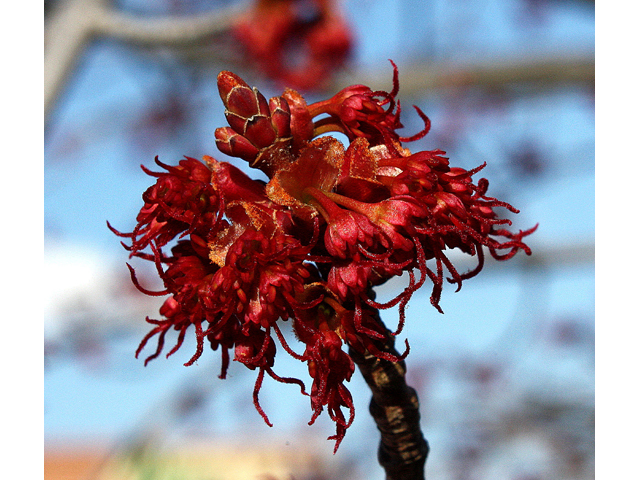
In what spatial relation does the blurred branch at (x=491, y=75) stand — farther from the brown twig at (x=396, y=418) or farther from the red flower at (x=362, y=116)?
the brown twig at (x=396, y=418)

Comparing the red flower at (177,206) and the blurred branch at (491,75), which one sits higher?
the blurred branch at (491,75)

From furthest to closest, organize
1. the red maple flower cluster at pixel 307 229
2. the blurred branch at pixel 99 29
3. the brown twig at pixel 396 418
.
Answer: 1. the blurred branch at pixel 99 29
2. the brown twig at pixel 396 418
3. the red maple flower cluster at pixel 307 229

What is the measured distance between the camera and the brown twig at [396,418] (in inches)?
41.7

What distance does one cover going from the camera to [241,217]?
1023mm

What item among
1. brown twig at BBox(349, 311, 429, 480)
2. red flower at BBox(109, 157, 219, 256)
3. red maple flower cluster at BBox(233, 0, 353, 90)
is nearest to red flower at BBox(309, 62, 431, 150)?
red flower at BBox(109, 157, 219, 256)

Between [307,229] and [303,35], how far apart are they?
2337mm

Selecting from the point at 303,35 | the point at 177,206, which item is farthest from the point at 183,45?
the point at 177,206

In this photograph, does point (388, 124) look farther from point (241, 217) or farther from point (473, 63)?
point (473, 63)

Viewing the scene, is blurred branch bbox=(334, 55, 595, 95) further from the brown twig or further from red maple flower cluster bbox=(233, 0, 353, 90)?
the brown twig

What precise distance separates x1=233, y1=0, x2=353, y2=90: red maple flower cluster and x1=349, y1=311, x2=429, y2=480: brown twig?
7.39 ft

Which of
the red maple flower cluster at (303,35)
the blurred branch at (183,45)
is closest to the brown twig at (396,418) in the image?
the blurred branch at (183,45)

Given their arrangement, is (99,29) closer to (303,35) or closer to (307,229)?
(303,35)

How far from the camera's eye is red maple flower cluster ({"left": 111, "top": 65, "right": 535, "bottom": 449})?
0.94 metres

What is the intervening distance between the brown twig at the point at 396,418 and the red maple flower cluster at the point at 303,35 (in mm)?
2252
